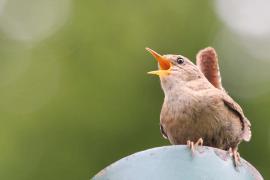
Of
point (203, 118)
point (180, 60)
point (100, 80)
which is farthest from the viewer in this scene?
point (100, 80)

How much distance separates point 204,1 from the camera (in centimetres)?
1320

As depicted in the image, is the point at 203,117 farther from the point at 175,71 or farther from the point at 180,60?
the point at 180,60

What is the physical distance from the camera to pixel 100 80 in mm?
12484

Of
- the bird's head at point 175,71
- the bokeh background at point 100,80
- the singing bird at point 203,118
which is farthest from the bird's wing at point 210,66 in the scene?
the bokeh background at point 100,80

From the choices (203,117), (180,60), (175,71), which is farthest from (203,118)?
(180,60)

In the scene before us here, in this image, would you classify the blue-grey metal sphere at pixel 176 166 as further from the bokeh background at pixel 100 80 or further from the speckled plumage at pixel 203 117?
the bokeh background at pixel 100 80

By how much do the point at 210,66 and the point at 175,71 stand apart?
0.31 meters

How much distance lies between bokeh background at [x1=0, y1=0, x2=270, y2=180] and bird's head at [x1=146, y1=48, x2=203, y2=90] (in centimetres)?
448

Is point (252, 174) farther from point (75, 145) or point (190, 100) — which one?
point (75, 145)

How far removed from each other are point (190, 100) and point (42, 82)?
21.1 feet

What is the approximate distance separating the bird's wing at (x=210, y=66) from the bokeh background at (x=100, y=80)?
4.31 meters

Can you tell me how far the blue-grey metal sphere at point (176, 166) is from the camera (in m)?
4.88

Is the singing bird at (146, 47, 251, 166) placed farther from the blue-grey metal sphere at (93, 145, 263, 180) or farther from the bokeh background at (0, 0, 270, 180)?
the bokeh background at (0, 0, 270, 180)

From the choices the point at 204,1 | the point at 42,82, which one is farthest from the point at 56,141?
the point at 204,1
